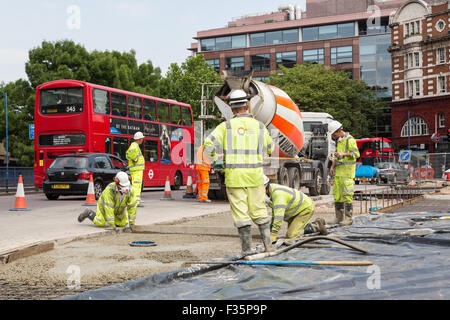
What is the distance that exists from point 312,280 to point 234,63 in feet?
235

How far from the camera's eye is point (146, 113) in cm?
2311

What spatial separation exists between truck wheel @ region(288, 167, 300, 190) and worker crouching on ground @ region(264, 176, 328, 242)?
29.5ft

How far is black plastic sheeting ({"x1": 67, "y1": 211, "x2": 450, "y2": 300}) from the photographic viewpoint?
392 centimetres

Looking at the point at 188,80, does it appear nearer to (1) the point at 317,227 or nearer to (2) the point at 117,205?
(2) the point at 117,205

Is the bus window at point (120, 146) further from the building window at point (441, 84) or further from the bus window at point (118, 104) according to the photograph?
the building window at point (441, 84)

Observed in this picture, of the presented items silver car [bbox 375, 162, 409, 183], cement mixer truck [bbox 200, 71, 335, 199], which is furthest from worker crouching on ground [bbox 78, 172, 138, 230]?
silver car [bbox 375, 162, 409, 183]

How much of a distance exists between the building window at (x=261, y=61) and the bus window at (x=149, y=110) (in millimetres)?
50064

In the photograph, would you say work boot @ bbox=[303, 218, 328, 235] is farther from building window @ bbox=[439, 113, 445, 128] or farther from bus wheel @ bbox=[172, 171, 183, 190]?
building window @ bbox=[439, 113, 445, 128]

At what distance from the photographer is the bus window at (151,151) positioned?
23.2m

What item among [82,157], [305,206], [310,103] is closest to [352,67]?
[310,103]

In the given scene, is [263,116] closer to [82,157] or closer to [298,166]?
[298,166]

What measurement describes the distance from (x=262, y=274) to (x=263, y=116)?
32.6ft

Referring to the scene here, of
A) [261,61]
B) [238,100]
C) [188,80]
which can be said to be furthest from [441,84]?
[238,100]
